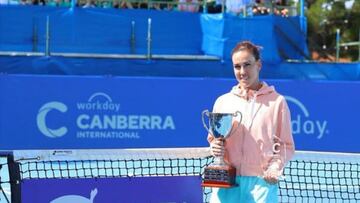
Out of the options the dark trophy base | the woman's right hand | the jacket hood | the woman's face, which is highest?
the woman's face

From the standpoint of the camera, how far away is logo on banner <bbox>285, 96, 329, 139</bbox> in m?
10.7

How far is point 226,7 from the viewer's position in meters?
14.5

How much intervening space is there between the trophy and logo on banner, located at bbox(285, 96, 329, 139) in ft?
24.3

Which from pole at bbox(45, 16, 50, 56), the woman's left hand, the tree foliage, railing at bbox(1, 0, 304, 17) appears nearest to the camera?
the woman's left hand

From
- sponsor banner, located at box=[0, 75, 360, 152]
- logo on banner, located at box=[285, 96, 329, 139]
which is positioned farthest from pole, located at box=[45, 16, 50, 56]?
logo on banner, located at box=[285, 96, 329, 139]

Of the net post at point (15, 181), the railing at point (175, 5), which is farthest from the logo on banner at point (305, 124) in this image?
the net post at point (15, 181)

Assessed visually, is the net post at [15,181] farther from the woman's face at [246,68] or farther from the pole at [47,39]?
the pole at [47,39]

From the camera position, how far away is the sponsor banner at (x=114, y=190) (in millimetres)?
4047

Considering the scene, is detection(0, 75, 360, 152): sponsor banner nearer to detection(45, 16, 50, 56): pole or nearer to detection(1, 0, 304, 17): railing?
detection(45, 16, 50, 56): pole

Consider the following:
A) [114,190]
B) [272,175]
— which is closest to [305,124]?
[114,190]

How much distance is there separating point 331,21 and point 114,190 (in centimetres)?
2762

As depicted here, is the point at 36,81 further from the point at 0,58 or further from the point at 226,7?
the point at 226,7

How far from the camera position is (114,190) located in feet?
13.7

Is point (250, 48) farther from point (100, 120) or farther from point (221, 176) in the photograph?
point (100, 120)
